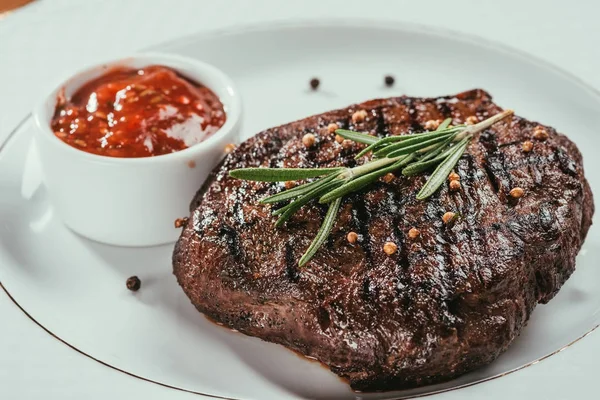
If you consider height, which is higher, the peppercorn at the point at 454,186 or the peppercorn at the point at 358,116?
the peppercorn at the point at 454,186

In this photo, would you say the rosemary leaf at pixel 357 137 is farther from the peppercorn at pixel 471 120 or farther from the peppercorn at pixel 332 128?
the peppercorn at pixel 471 120

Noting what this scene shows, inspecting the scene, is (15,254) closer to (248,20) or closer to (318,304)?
(318,304)

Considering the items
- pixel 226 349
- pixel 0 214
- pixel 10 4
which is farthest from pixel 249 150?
pixel 10 4

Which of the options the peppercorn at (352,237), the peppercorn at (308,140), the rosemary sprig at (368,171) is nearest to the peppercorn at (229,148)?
the peppercorn at (308,140)

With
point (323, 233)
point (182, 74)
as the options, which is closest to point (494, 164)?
point (323, 233)

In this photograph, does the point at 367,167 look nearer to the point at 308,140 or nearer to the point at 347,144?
the point at 347,144

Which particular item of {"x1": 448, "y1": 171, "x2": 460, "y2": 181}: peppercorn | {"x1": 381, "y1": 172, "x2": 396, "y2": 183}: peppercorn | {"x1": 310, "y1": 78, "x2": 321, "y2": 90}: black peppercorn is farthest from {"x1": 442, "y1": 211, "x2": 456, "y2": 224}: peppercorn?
{"x1": 310, "y1": 78, "x2": 321, "y2": 90}: black peppercorn
